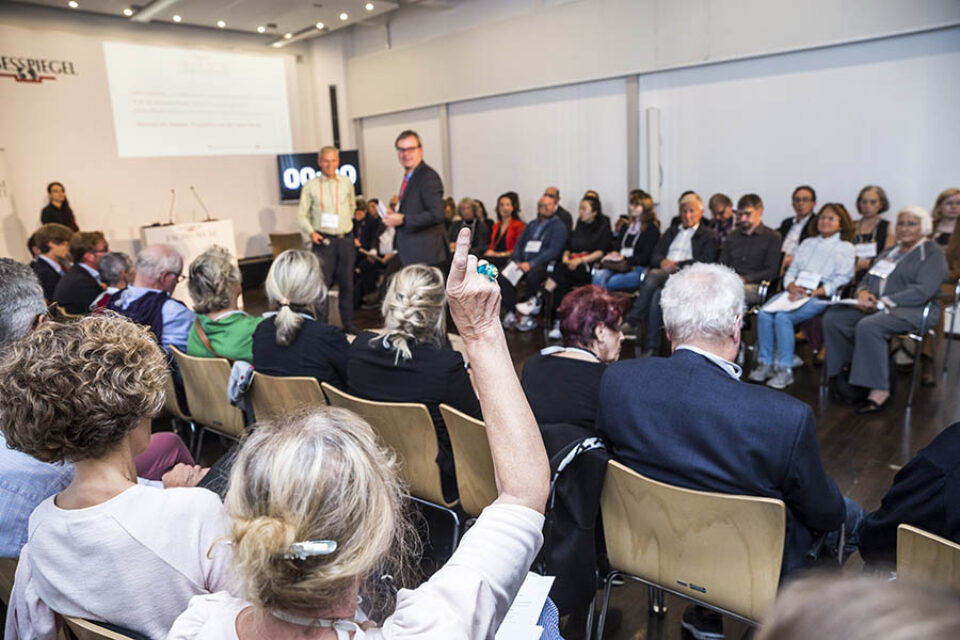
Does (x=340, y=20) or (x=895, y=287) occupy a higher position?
(x=340, y=20)

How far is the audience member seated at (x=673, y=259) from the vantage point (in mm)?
5262

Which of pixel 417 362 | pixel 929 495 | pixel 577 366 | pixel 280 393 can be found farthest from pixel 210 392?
pixel 929 495

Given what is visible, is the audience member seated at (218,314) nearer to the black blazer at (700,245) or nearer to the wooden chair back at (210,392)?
the wooden chair back at (210,392)

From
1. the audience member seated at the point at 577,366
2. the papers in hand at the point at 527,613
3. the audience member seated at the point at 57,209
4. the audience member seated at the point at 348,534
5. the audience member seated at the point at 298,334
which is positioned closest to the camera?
the audience member seated at the point at 348,534

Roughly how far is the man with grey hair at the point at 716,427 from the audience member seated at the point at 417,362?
0.65 m

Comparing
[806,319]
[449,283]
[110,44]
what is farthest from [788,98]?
[110,44]

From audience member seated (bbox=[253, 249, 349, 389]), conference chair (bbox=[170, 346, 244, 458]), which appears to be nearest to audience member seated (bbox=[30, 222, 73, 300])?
conference chair (bbox=[170, 346, 244, 458])

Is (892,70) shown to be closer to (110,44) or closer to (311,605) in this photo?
(311,605)

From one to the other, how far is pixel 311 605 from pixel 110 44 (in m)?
9.28

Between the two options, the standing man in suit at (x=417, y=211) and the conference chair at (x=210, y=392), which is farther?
the standing man in suit at (x=417, y=211)

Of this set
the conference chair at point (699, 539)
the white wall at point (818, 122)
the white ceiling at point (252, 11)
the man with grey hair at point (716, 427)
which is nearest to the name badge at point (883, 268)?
the white wall at point (818, 122)

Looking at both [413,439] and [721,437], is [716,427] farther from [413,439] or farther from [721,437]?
[413,439]

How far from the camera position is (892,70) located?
18.0 feet

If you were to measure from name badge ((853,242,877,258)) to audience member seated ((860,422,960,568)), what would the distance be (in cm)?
400
